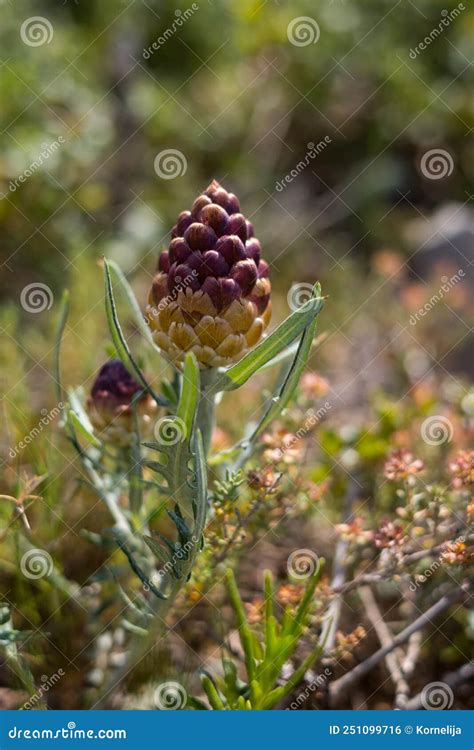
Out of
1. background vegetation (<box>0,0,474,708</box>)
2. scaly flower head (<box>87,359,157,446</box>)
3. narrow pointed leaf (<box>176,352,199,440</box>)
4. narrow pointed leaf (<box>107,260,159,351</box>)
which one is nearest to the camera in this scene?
narrow pointed leaf (<box>176,352,199,440</box>)

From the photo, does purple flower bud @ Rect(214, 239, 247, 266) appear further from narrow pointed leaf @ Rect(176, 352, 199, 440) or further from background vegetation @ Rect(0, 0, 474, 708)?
background vegetation @ Rect(0, 0, 474, 708)

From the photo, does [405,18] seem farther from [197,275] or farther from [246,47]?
[197,275]

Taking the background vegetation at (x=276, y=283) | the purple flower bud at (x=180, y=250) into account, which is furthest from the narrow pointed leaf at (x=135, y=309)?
the background vegetation at (x=276, y=283)

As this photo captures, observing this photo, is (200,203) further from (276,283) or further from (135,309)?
(276,283)

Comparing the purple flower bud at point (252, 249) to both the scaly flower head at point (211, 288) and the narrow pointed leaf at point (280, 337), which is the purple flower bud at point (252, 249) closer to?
the scaly flower head at point (211, 288)

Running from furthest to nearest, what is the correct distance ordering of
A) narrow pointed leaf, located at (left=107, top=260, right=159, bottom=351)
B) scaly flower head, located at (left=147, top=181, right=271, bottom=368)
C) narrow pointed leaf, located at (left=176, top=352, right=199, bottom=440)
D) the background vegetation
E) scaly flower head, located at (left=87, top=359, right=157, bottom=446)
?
the background vegetation
scaly flower head, located at (left=87, top=359, right=157, bottom=446)
narrow pointed leaf, located at (left=107, top=260, right=159, bottom=351)
scaly flower head, located at (left=147, top=181, right=271, bottom=368)
narrow pointed leaf, located at (left=176, top=352, right=199, bottom=440)

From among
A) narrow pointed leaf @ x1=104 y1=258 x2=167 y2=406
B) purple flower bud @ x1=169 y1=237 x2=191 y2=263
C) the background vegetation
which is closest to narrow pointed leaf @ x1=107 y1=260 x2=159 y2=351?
narrow pointed leaf @ x1=104 y1=258 x2=167 y2=406

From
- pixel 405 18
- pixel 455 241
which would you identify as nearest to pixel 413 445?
pixel 455 241

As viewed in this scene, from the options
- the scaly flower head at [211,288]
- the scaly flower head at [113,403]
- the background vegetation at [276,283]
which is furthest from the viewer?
the background vegetation at [276,283]
